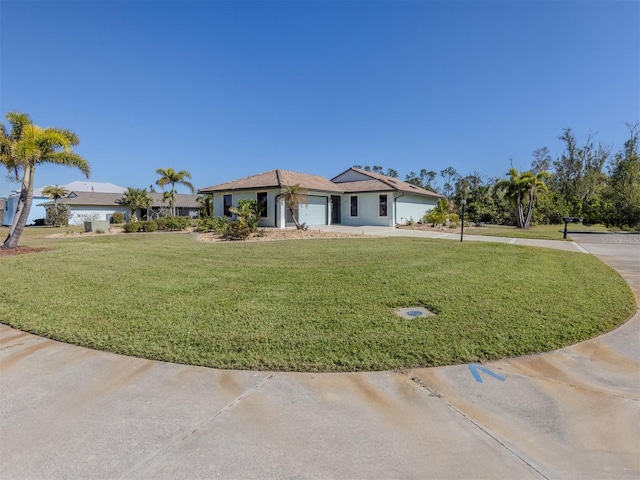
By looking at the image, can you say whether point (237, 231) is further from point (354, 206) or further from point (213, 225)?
point (354, 206)

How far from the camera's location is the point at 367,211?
24.9 m

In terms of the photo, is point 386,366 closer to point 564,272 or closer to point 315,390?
point 315,390

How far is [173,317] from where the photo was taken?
15.7 ft

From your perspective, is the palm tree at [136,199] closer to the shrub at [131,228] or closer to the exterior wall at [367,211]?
the shrub at [131,228]

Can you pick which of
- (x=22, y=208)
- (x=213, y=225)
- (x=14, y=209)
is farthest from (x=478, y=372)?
(x=14, y=209)

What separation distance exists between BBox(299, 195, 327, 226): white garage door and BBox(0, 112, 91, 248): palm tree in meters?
12.0

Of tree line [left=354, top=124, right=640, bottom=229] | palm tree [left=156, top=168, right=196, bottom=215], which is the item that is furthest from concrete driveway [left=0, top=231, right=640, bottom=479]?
palm tree [left=156, top=168, right=196, bottom=215]

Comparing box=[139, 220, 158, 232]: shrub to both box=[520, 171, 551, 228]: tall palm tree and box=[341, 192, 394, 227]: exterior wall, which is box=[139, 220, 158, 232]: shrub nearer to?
box=[341, 192, 394, 227]: exterior wall

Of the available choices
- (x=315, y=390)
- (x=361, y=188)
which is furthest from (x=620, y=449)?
(x=361, y=188)

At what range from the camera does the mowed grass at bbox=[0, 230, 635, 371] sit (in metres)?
3.73

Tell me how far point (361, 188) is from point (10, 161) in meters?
19.5

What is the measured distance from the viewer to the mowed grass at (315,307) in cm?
373

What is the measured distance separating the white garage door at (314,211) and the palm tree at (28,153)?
12021mm

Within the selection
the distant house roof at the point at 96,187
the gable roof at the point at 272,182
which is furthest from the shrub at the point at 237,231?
the distant house roof at the point at 96,187
